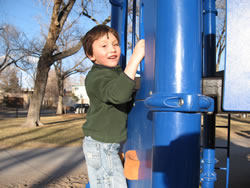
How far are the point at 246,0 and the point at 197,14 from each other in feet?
0.54

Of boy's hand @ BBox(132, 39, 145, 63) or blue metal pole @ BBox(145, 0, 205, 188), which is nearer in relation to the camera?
blue metal pole @ BBox(145, 0, 205, 188)

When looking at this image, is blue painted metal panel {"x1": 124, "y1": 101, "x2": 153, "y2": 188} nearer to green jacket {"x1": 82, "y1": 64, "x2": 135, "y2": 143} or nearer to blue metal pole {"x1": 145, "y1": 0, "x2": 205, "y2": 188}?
green jacket {"x1": 82, "y1": 64, "x2": 135, "y2": 143}

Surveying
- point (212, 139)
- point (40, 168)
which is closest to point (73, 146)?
point (40, 168)

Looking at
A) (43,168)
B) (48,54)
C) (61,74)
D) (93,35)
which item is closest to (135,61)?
(93,35)

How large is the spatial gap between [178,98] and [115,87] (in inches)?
12.5

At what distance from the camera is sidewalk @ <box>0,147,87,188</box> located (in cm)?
327

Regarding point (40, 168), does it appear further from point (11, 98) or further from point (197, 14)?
point (11, 98)

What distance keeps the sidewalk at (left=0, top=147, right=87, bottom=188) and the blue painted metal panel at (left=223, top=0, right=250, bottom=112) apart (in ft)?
9.52

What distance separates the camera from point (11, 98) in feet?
117

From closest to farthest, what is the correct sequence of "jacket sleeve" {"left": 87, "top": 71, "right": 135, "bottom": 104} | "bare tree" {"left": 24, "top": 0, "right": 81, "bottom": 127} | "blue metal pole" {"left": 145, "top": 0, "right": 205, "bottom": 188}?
"blue metal pole" {"left": 145, "top": 0, "right": 205, "bottom": 188}, "jacket sleeve" {"left": 87, "top": 71, "right": 135, "bottom": 104}, "bare tree" {"left": 24, "top": 0, "right": 81, "bottom": 127}

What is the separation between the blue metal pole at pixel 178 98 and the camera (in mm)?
745

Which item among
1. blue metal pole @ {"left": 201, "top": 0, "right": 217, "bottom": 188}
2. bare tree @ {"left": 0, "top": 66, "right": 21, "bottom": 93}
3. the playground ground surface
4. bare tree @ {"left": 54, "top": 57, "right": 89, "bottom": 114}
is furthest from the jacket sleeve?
bare tree @ {"left": 0, "top": 66, "right": 21, "bottom": 93}

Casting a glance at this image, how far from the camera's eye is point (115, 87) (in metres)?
0.97

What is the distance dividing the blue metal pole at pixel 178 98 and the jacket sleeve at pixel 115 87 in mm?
183
